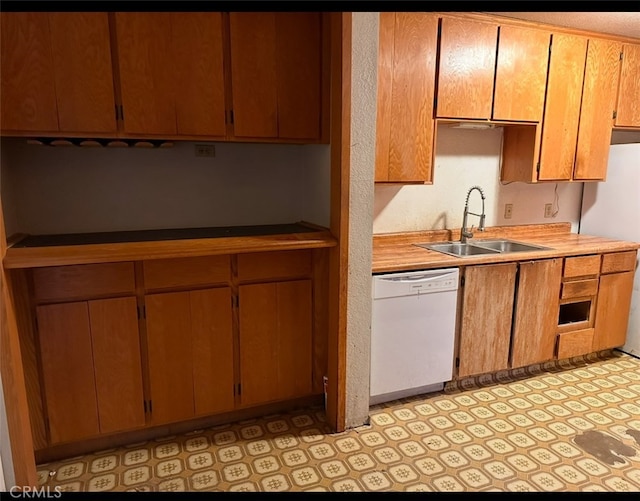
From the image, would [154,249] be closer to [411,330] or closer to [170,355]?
[170,355]

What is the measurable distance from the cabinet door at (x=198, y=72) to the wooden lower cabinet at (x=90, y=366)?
92cm

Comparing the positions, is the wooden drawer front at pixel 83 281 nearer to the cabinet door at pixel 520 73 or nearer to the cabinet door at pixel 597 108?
the cabinet door at pixel 520 73

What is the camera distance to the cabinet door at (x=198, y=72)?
6.35ft

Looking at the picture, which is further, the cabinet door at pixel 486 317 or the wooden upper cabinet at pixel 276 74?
the cabinet door at pixel 486 317

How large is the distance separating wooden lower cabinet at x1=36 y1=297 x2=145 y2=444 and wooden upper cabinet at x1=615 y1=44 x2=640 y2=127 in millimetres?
3610

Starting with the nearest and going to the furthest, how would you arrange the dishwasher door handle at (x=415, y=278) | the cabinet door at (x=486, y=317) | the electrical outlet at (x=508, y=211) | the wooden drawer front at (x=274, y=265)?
the wooden drawer front at (x=274, y=265) → the dishwasher door handle at (x=415, y=278) → the cabinet door at (x=486, y=317) → the electrical outlet at (x=508, y=211)

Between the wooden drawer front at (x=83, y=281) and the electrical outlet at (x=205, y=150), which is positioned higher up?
the electrical outlet at (x=205, y=150)

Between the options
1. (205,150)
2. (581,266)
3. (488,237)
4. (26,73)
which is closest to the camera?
(26,73)

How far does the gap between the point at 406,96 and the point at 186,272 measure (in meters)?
1.61

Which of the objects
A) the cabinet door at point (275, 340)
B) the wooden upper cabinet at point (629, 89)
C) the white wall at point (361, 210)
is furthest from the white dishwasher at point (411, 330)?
the wooden upper cabinet at point (629, 89)

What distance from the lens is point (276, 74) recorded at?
2.14 m

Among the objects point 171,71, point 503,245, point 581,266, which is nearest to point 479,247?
point 503,245

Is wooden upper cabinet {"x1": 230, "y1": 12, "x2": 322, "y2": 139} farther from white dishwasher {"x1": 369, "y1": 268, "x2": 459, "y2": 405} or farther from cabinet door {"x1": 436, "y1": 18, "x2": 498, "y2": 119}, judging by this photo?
white dishwasher {"x1": 369, "y1": 268, "x2": 459, "y2": 405}

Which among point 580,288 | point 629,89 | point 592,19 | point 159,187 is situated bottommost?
point 580,288
